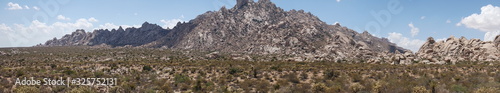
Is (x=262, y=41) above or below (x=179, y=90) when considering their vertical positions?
above

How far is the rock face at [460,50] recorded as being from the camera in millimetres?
54656

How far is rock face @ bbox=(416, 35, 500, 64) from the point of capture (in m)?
54.7

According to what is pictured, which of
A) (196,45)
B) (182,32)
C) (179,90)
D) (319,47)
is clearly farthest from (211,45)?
(179,90)

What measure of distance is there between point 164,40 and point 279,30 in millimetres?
96897

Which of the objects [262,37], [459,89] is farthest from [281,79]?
[262,37]

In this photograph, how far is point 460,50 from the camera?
66.9m

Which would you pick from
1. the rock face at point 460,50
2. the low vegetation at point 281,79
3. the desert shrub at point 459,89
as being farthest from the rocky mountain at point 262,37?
the desert shrub at point 459,89

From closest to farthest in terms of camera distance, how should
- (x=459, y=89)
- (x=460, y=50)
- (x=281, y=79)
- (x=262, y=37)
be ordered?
(x=459, y=89)
(x=281, y=79)
(x=460, y=50)
(x=262, y=37)

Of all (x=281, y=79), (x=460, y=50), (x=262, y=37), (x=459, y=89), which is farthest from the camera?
(x=262, y=37)

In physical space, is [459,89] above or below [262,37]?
below

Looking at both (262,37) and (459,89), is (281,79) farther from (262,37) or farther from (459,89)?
(262,37)

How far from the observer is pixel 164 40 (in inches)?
7347

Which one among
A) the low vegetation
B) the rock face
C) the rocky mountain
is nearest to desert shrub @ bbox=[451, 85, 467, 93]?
the low vegetation

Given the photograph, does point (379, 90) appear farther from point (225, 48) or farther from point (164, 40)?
point (164, 40)
